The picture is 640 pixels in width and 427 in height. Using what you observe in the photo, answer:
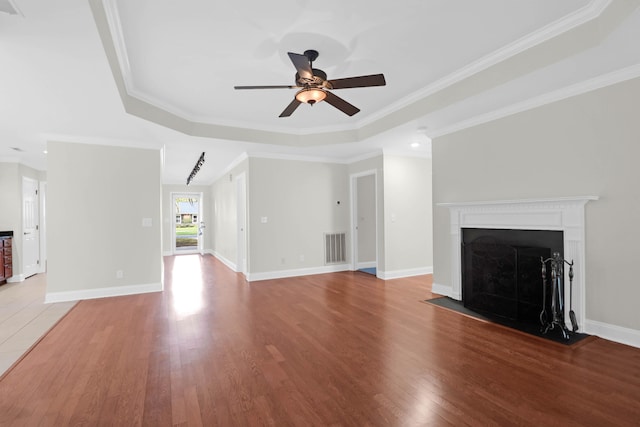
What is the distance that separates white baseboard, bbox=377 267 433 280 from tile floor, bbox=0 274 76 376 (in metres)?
4.81

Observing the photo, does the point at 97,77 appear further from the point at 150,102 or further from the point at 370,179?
the point at 370,179

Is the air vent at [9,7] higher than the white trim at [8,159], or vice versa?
the air vent at [9,7]

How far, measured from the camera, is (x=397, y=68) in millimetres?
3289

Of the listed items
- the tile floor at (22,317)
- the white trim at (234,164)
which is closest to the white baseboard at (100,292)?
the tile floor at (22,317)

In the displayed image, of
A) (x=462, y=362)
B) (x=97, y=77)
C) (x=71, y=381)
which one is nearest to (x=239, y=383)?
(x=71, y=381)

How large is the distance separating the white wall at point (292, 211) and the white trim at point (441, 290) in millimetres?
2348

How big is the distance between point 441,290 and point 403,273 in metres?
1.31

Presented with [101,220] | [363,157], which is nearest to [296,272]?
[363,157]

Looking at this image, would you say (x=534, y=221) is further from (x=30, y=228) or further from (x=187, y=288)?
(x=30, y=228)

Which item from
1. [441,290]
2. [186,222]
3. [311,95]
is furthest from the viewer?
[186,222]

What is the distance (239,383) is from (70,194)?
427cm

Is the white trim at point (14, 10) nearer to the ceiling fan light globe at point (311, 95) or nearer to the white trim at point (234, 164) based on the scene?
the ceiling fan light globe at point (311, 95)

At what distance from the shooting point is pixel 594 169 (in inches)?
120

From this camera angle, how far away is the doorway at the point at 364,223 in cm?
678
